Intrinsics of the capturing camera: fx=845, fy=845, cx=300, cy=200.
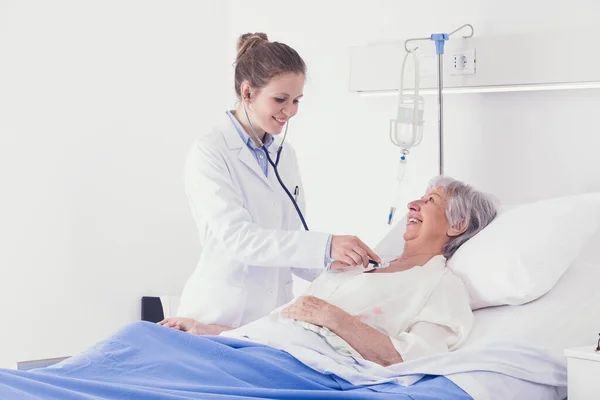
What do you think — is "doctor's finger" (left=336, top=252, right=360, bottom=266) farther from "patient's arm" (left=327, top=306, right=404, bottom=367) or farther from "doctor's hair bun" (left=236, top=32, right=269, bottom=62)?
"doctor's hair bun" (left=236, top=32, right=269, bottom=62)

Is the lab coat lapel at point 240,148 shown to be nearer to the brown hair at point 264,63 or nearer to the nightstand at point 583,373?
the brown hair at point 264,63

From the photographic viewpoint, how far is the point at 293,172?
9.47ft

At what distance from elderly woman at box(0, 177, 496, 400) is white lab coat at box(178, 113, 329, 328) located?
126mm

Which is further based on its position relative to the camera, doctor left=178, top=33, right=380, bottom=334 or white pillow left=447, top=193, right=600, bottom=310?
doctor left=178, top=33, right=380, bottom=334

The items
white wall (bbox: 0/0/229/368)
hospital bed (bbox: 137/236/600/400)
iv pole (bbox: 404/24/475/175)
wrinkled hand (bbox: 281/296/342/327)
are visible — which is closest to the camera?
Result: hospital bed (bbox: 137/236/600/400)

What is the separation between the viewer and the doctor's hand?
2.31m

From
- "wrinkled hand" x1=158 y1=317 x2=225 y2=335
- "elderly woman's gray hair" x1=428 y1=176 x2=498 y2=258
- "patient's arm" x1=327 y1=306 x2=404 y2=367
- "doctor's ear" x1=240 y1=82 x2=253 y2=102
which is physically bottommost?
"wrinkled hand" x1=158 y1=317 x2=225 y2=335

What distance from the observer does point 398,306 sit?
92.7 inches

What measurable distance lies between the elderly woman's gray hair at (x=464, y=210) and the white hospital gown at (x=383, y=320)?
5.2 inches

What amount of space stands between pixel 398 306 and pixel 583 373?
1.84 ft

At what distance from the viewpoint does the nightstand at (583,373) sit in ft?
6.33

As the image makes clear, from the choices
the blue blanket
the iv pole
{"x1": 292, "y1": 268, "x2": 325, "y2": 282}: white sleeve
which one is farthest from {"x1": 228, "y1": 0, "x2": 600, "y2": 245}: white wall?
the blue blanket

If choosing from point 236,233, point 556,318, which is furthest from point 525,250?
point 236,233

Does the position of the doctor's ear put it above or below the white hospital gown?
above
